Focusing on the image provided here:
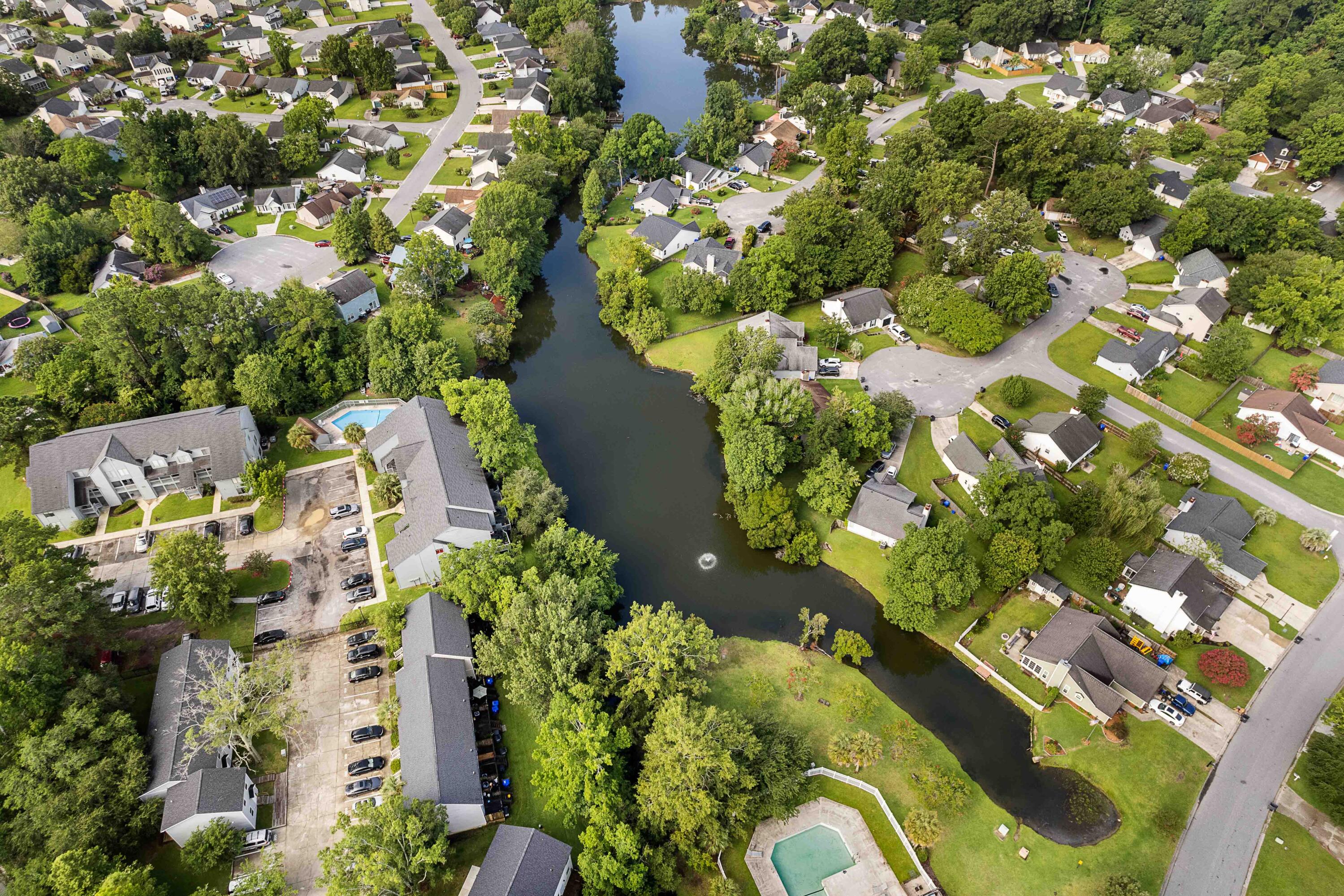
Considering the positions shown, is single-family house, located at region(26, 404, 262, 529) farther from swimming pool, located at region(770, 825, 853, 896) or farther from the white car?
the white car

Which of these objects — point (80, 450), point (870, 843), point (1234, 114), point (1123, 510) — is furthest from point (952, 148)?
point (80, 450)

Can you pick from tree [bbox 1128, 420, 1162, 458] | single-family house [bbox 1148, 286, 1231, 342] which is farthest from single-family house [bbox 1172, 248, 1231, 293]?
tree [bbox 1128, 420, 1162, 458]

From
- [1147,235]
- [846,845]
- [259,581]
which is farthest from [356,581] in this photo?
[1147,235]

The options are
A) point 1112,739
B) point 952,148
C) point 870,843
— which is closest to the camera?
point 870,843

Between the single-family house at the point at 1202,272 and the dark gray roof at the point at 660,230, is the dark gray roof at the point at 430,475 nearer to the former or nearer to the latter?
the dark gray roof at the point at 660,230

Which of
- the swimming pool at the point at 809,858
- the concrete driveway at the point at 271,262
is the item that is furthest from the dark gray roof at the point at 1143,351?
the concrete driveway at the point at 271,262

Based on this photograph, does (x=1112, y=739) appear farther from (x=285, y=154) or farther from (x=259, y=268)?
(x=285, y=154)

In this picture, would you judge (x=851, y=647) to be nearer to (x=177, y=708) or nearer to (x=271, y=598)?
(x=271, y=598)
